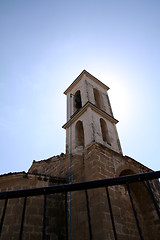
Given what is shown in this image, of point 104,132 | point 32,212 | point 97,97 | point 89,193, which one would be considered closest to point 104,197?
point 89,193

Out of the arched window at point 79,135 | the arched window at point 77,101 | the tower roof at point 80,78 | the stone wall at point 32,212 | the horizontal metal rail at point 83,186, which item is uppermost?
the tower roof at point 80,78

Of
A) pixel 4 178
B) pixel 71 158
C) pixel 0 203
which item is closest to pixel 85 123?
pixel 71 158

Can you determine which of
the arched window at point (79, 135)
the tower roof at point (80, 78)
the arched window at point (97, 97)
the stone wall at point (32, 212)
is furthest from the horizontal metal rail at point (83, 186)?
the tower roof at point (80, 78)

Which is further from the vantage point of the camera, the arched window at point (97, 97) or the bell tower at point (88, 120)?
the arched window at point (97, 97)

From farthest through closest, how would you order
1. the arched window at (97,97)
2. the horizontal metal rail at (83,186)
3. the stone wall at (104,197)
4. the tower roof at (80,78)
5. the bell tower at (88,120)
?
the tower roof at (80,78)
the arched window at (97,97)
the bell tower at (88,120)
the stone wall at (104,197)
the horizontal metal rail at (83,186)

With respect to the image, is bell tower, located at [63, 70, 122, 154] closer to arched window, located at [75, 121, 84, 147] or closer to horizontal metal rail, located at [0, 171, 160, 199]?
arched window, located at [75, 121, 84, 147]

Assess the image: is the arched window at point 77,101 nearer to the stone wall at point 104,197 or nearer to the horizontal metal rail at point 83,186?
the stone wall at point 104,197

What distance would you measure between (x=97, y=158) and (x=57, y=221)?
2595 mm

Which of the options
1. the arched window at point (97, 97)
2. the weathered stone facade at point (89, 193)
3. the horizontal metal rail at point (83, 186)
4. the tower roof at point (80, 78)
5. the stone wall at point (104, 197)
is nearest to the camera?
the horizontal metal rail at point (83, 186)

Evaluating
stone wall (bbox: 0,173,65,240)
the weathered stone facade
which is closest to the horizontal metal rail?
the weathered stone facade

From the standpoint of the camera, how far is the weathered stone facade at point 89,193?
552cm

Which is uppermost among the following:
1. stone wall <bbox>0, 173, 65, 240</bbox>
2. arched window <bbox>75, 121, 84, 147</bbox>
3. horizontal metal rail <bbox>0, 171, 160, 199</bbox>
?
arched window <bbox>75, 121, 84, 147</bbox>

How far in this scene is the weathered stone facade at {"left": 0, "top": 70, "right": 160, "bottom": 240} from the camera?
18.1 feet

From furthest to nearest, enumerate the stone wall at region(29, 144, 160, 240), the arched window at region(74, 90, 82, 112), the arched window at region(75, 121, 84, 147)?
the arched window at region(74, 90, 82, 112) < the arched window at region(75, 121, 84, 147) < the stone wall at region(29, 144, 160, 240)
